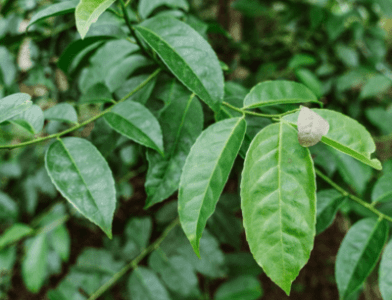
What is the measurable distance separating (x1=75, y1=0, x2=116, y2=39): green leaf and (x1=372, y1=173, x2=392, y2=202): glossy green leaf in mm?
642

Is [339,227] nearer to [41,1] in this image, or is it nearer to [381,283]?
[381,283]

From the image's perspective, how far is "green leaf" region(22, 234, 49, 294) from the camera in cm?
84

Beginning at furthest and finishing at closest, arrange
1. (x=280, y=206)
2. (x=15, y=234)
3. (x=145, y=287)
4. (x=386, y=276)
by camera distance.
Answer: (x=15, y=234)
(x=145, y=287)
(x=386, y=276)
(x=280, y=206)

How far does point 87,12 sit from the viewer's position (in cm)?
35

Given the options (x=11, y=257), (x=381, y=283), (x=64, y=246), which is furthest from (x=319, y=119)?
(x=11, y=257)

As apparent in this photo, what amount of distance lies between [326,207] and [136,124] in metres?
0.44

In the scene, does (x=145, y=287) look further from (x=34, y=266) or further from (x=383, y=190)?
(x=383, y=190)

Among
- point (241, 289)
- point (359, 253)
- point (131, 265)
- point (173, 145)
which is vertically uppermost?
point (173, 145)

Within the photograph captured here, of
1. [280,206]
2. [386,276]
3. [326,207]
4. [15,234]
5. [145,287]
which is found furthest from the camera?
[15,234]

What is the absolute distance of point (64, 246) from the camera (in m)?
0.90

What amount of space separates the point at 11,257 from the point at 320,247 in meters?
1.43

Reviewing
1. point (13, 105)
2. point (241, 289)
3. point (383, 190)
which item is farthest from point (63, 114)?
point (241, 289)

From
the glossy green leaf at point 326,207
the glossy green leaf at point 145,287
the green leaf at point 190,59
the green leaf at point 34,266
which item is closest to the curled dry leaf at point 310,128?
the green leaf at point 190,59

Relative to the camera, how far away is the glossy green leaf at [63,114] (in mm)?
482
